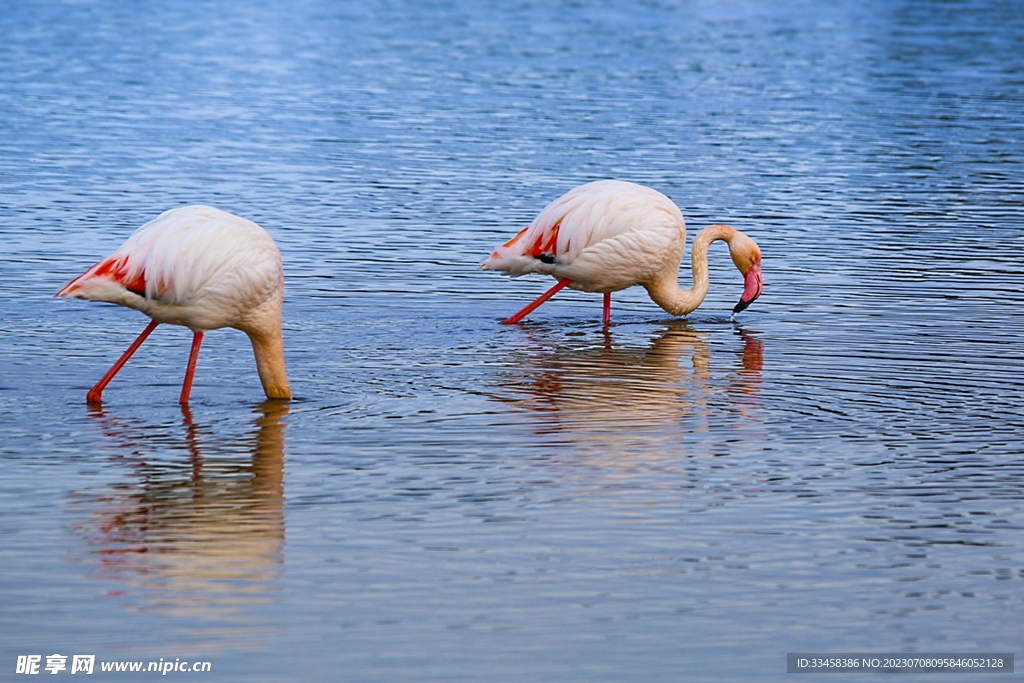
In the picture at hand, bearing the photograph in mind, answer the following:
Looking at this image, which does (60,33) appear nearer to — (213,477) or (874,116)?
(874,116)

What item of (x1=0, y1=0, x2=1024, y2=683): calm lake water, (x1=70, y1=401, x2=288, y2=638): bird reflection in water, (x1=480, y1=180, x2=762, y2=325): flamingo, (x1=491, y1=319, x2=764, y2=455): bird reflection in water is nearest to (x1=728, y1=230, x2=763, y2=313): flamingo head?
(x1=480, y1=180, x2=762, y2=325): flamingo

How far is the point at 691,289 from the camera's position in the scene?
33.9 ft

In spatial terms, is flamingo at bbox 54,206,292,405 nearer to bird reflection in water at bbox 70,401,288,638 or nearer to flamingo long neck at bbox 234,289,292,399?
flamingo long neck at bbox 234,289,292,399

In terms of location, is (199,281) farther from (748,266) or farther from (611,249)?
(748,266)

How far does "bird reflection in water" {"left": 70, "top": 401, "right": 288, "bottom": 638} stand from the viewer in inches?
208

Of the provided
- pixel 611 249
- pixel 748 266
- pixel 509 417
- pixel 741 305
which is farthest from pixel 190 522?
pixel 748 266

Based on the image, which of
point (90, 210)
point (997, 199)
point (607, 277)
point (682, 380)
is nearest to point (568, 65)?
point (997, 199)

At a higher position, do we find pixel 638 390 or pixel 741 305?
pixel 638 390

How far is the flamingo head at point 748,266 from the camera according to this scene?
33.2 feet

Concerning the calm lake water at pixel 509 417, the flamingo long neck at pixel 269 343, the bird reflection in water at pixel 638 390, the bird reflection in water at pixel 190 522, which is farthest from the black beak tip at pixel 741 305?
the bird reflection in water at pixel 190 522

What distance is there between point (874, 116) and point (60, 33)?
15.0 meters

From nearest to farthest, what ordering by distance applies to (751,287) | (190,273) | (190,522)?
1. (190,522)
2. (190,273)
3. (751,287)

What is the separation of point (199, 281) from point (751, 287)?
3894mm

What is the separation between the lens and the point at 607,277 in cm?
1003
